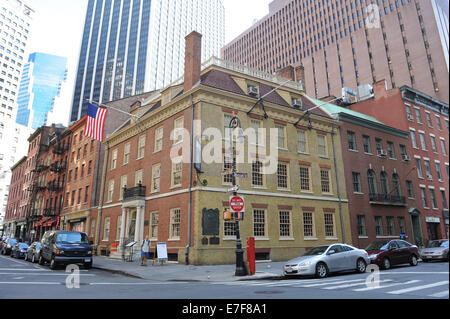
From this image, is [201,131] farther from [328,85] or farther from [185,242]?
[328,85]

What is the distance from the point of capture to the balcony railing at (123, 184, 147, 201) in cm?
2656

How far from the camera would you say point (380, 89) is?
38344 millimetres

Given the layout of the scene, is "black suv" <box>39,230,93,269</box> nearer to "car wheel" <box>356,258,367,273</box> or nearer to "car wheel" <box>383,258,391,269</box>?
"car wheel" <box>356,258,367,273</box>

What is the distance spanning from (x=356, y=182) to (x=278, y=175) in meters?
9.54

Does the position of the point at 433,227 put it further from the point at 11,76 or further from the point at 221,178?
the point at 11,76

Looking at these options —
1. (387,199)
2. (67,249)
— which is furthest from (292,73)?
(67,249)

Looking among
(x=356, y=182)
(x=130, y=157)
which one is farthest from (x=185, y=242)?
(x=356, y=182)

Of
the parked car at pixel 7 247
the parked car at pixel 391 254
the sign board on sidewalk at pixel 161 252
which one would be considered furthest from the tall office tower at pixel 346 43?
the parked car at pixel 7 247

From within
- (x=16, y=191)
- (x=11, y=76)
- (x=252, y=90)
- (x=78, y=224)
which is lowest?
(x=78, y=224)

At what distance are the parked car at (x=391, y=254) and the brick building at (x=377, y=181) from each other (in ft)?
32.1

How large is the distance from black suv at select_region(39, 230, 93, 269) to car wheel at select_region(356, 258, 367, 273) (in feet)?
47.4

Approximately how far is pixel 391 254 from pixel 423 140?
26022 millimetres

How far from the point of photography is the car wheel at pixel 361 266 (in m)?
15.2

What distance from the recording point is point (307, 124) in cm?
2833
